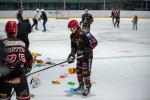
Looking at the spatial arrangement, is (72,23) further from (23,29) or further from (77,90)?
(23,29)

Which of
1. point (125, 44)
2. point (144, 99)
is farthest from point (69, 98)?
point (125, 44)

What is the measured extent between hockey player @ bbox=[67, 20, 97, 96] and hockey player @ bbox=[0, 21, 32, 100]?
5.56 ft

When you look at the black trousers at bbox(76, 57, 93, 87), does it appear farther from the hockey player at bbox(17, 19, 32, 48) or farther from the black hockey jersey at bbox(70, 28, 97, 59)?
the hockey player at bbox(17, 19, 32, 48)

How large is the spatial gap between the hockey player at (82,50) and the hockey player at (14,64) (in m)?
1.69

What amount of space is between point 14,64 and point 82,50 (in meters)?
1.94

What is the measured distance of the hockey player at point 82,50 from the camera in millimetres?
5562

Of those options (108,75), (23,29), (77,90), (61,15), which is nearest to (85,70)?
(77,90)

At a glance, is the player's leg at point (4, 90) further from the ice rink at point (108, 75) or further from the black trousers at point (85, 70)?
the black trousers at point (85, 70)

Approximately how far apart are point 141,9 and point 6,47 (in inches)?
1117

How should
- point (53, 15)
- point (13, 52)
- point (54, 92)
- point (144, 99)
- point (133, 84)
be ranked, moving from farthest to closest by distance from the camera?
1. point (53, 15)
2. point (133, 84)
3. point (54, 92)
4. point (144, 99)
5. point (13, 52)

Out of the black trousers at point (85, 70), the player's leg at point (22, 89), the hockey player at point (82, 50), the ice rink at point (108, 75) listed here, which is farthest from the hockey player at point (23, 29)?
the player's leg at point (22, 89)

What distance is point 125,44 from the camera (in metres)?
12.9

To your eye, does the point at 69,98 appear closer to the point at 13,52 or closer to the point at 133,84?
the point at 133,84

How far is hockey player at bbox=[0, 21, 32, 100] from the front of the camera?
12.9 feet
